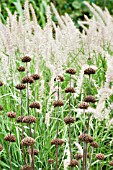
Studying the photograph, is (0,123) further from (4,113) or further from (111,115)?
(111,115)

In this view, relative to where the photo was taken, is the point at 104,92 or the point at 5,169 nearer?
the point at 104,92

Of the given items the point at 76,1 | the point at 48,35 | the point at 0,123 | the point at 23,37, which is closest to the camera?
the point at 0,123

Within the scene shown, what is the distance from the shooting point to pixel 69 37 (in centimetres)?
359

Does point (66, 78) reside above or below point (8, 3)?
below

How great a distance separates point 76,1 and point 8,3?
137cm

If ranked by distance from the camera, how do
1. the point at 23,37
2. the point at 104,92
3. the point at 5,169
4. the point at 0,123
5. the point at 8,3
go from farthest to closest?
the point at 8,3, the point at 23,37, the point at 0,123, the point at 5,169, the point at 104,92

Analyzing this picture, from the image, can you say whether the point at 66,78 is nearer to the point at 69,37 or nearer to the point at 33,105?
the point at 69,37

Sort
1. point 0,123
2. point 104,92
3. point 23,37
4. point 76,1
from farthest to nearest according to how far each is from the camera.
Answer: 1. point 76,1
2. point 23,37
3. point 0,123
4. point 104,92

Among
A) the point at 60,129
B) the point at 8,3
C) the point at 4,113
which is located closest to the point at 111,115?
the point at 60,129

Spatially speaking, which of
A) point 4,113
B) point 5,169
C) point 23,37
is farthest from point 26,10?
point 5,169

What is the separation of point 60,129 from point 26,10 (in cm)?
105

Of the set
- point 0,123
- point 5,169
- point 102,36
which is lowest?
point 5,169

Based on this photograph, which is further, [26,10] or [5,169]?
[26,10]

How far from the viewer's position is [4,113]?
3.13m
